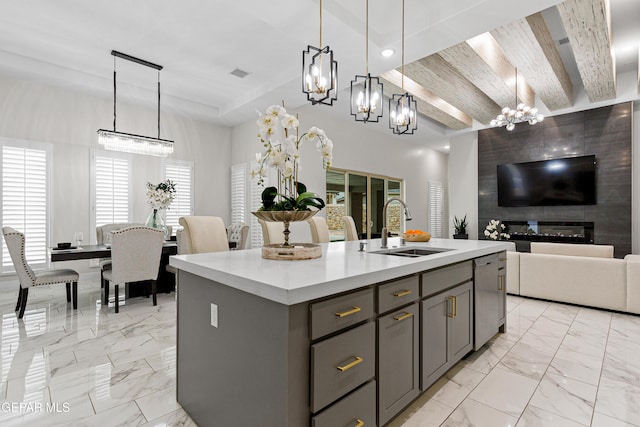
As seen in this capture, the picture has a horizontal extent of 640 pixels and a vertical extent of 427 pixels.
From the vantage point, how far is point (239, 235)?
4902mm

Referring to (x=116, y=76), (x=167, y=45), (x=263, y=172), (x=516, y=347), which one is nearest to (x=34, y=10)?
(x=167, y=45)

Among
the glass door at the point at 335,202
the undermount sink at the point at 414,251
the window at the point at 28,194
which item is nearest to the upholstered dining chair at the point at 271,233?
the undermount sink at the point at 414,251

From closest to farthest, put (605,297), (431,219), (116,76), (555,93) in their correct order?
1. (605,297)
2. (116,76)
3. (555,93)
4. (431,219)

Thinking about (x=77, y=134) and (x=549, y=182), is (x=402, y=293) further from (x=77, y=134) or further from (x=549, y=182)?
(x=549, y=182)

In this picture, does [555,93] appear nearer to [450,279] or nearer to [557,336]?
[557,336]

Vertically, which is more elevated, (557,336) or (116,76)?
(116,76)

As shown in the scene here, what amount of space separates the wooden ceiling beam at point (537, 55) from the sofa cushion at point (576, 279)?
254cm

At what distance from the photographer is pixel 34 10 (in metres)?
3.21

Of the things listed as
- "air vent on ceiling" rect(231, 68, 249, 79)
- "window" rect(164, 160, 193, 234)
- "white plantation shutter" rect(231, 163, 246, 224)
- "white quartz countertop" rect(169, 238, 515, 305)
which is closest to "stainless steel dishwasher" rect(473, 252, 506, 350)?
"white quartz countertop" rect(169, 238, 515, 305)

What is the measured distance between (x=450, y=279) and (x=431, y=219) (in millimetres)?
7247

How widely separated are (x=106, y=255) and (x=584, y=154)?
788 centimetres

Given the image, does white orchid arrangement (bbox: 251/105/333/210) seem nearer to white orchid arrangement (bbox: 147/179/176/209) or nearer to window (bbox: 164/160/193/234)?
white orchid arrangement (bbox: 147/179/176/209)

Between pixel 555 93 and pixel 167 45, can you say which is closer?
pixel 167 45

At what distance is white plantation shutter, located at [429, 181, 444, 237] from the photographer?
356 inches
